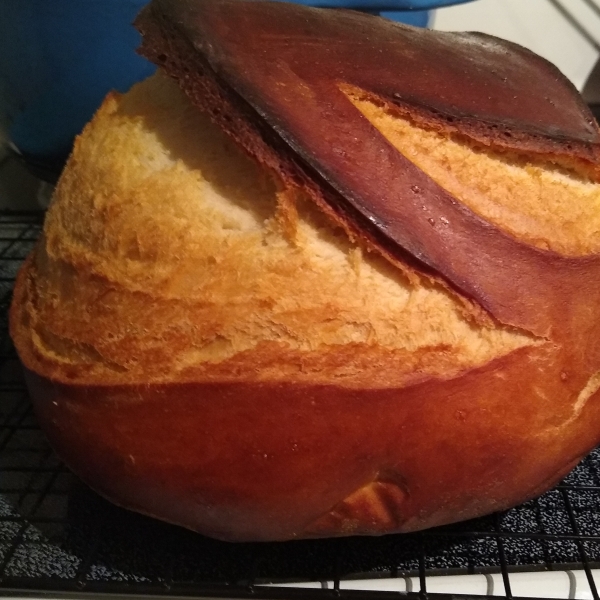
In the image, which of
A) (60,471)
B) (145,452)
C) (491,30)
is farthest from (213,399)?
(491,30)

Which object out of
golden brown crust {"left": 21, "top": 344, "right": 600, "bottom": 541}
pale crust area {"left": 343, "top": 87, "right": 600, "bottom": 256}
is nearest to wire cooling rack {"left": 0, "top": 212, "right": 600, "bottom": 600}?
golden brown crust {"left": 21, "top": 344, "right": 600, "bottom": 541}

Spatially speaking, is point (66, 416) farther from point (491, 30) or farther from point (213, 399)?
point (491, 30)

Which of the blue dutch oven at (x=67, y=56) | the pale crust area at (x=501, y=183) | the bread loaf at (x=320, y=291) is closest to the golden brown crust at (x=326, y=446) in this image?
the bread loaf at (x=320, y=291)

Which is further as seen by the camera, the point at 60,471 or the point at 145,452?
the point at 60,471

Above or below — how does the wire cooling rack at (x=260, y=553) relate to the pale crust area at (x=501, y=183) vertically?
below

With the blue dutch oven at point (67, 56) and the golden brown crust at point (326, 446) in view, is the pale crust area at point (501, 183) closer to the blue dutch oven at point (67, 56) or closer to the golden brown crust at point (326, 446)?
the golden brown crust at point (326, 446)

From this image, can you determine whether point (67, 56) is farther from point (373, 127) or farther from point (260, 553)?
point (260, 553)
